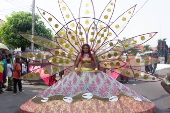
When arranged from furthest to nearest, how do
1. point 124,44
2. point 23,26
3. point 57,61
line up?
point 23,26
point 57,61
point 124,44

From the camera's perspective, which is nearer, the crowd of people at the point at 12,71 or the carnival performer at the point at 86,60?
the carnival performer at the point at 86,60

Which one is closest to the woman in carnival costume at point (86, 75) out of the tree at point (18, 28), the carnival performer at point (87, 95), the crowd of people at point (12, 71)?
the carnival performer at point (87, 95)

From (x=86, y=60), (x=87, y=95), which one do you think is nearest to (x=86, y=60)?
(x=86, y=60)

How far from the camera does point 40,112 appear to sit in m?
3.99

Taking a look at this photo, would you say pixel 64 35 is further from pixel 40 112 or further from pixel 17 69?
pixel 17 69

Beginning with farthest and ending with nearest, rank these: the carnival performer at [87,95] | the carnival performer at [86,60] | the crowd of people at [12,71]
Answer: the crowd of people at [12,71]
the carnival performer at [86,60]
the carnival performer at [87,95]

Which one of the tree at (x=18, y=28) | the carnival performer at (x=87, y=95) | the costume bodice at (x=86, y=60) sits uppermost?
the tree at (x=18, y=28)

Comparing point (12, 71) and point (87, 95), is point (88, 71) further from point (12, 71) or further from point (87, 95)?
point (12, 71)

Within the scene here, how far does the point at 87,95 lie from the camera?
415cm

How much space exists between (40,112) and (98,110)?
43.9 inches

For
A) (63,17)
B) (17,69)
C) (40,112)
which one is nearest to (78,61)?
(63,17)

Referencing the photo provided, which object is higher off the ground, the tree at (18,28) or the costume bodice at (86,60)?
the tree at (18,28)

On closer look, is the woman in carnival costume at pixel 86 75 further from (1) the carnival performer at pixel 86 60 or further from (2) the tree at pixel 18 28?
(2) the tree at pixel 18 28

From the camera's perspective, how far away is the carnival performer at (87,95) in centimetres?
396
